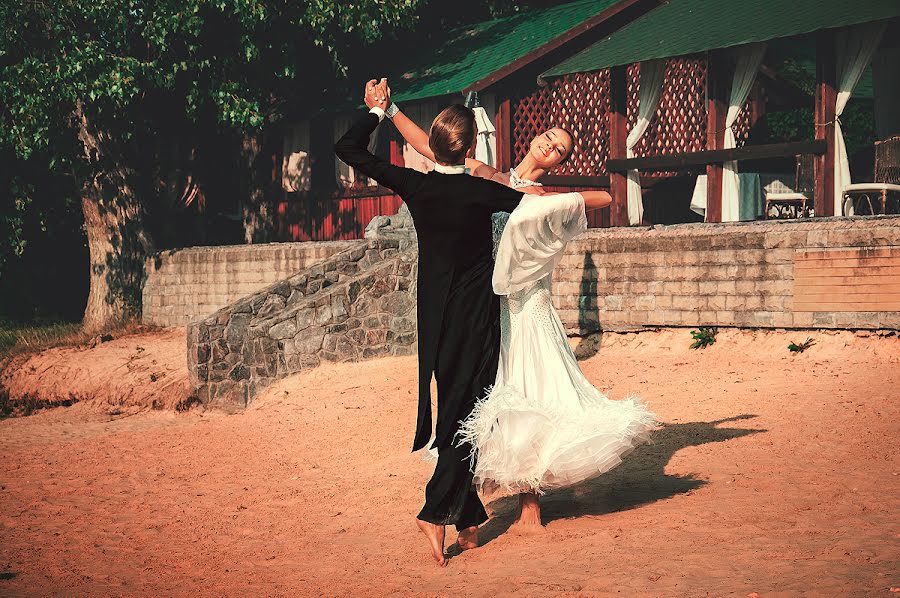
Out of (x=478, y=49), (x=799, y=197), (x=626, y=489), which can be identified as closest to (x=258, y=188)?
(x=478, y=49)

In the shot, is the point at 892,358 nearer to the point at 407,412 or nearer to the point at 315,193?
the point at 407,412

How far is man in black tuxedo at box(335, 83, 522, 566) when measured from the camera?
19.0 ft

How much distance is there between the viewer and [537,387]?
5949mm

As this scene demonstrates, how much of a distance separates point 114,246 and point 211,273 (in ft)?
Result: 9.80

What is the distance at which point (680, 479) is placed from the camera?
747cm

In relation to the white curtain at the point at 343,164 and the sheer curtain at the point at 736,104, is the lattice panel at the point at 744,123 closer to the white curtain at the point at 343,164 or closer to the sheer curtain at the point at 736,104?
the sheer curtain at the point at 736,104

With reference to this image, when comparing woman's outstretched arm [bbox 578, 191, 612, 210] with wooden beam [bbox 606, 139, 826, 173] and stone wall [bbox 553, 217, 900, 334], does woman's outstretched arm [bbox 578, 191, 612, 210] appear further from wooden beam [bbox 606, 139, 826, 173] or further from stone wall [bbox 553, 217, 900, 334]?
wooden beam [bbox 606, 139, 826, 173]

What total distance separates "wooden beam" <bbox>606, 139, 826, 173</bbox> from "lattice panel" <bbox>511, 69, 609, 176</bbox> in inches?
74.3

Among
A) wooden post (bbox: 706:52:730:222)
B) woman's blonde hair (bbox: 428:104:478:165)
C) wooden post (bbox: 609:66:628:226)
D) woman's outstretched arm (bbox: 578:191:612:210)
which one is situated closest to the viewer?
woman's blonde hair (bbox: 428:104:478:165)

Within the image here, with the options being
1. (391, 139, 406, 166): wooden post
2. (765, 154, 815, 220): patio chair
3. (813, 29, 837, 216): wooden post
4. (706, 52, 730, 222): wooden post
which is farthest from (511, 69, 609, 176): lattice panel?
(813, 29, 837, 216): wooden post

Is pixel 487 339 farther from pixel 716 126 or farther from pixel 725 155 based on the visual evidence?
pixel 716 126

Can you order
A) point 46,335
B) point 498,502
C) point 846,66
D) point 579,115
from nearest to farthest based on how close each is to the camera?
point 498,502 < point 846,66 < point 579,115 < point 46,335

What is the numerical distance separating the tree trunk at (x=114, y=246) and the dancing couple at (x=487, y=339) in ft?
53.5

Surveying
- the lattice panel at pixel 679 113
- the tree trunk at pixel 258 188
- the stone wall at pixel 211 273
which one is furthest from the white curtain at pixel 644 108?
the tree trunk at pixel 258 188
